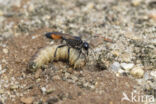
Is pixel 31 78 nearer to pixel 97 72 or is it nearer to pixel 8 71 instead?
pixel 8 71

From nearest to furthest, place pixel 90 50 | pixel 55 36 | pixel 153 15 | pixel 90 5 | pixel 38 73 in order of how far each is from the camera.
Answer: pixel 38 73 < pixel 90 50 < pixel 55 36 < pixel 153 15 < pixel 90 5

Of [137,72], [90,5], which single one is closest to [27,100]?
[137,72]

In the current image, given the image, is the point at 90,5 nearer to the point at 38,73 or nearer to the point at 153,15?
the point at 153,15

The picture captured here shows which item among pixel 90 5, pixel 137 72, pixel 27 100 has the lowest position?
pixel 27 100

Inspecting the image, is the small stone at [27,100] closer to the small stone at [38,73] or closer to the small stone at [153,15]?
the small stone at [38,73]

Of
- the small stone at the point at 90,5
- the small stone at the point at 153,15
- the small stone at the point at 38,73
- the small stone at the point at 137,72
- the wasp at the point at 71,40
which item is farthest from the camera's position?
the small stone at the point at 90,5

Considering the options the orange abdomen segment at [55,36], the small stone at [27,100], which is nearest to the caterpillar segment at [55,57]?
the orange abdomen segment at [55,36]

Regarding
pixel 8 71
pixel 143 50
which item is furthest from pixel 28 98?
pixel 143 50
